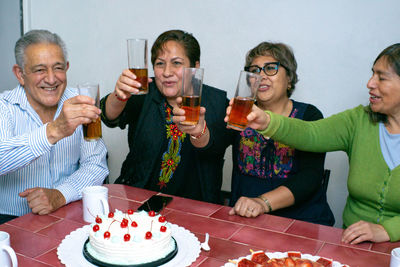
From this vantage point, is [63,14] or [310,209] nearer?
[310,209]

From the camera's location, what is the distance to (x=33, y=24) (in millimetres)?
4020

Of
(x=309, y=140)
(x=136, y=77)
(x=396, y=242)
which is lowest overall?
(x=396, y=242)

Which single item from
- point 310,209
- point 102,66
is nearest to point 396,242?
point 310,209

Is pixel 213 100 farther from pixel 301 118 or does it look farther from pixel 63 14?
pixel 63 14

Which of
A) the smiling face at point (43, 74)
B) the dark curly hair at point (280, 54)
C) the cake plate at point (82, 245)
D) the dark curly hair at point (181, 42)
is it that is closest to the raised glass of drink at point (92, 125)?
the cake plate at point (82, 245)

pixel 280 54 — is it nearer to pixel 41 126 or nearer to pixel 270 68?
pixel 270 68

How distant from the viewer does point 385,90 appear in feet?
6.08

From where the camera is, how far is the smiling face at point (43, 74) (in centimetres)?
205

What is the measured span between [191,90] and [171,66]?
75 centimetres

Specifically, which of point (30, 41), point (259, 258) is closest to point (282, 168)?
point (259, 258)

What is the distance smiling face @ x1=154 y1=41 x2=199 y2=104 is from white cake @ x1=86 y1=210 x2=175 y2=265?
43.4 inches

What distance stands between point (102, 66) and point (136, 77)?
218cm

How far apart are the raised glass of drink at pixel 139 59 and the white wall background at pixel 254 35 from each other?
1.55 metres

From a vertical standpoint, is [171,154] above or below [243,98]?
below
